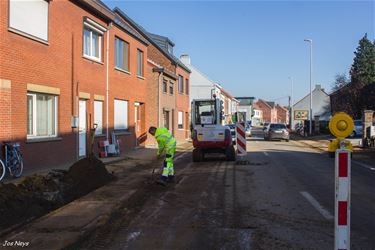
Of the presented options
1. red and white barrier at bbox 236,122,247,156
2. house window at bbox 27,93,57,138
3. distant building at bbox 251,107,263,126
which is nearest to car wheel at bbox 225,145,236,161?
red and white barrier at bbox 236,122,247,156

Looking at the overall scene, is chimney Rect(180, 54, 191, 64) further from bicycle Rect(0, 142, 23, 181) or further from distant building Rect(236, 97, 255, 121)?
distant building Rect(236, 97, 255, 121)

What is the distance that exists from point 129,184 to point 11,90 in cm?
416

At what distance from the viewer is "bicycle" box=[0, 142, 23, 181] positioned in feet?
41.7

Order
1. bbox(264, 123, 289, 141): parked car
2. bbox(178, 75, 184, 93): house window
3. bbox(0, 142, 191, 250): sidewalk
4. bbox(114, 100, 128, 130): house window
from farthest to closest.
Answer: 1. bbox(178, 75, 184, 93): house window
2. bbox(264, 123, 289, 141): parked car
3. bbox(114, 100, 128, 130): house window
4. bbox(0, 142, 191, 250): sidewalk

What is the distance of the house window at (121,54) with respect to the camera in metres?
23.5

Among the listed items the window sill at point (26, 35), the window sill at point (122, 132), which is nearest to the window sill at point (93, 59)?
the window sill at point (26, 35)

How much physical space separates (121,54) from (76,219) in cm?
1711

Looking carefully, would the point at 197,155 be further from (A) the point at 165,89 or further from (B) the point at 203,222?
(A) the point at 165,89

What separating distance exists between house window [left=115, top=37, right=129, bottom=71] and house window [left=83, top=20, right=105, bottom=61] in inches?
91.3

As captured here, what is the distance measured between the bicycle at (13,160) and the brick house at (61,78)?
1.00ft

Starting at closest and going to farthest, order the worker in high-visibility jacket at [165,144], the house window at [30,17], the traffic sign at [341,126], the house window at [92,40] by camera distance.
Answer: the traffic sign at [341,126], the worker in high-visibility jacket at [165,144], the house window at [30,17], the house window at [92,40]

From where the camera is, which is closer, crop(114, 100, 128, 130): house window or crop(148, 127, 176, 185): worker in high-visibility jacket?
crop(148, 127, 176, 185): worker in high-visibility jacket

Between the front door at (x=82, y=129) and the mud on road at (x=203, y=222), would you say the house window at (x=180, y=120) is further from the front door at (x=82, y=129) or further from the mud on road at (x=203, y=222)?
the mud on road at (x=203, y=222)

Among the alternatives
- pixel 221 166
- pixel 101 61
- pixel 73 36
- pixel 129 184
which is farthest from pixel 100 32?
pixel 129 184
